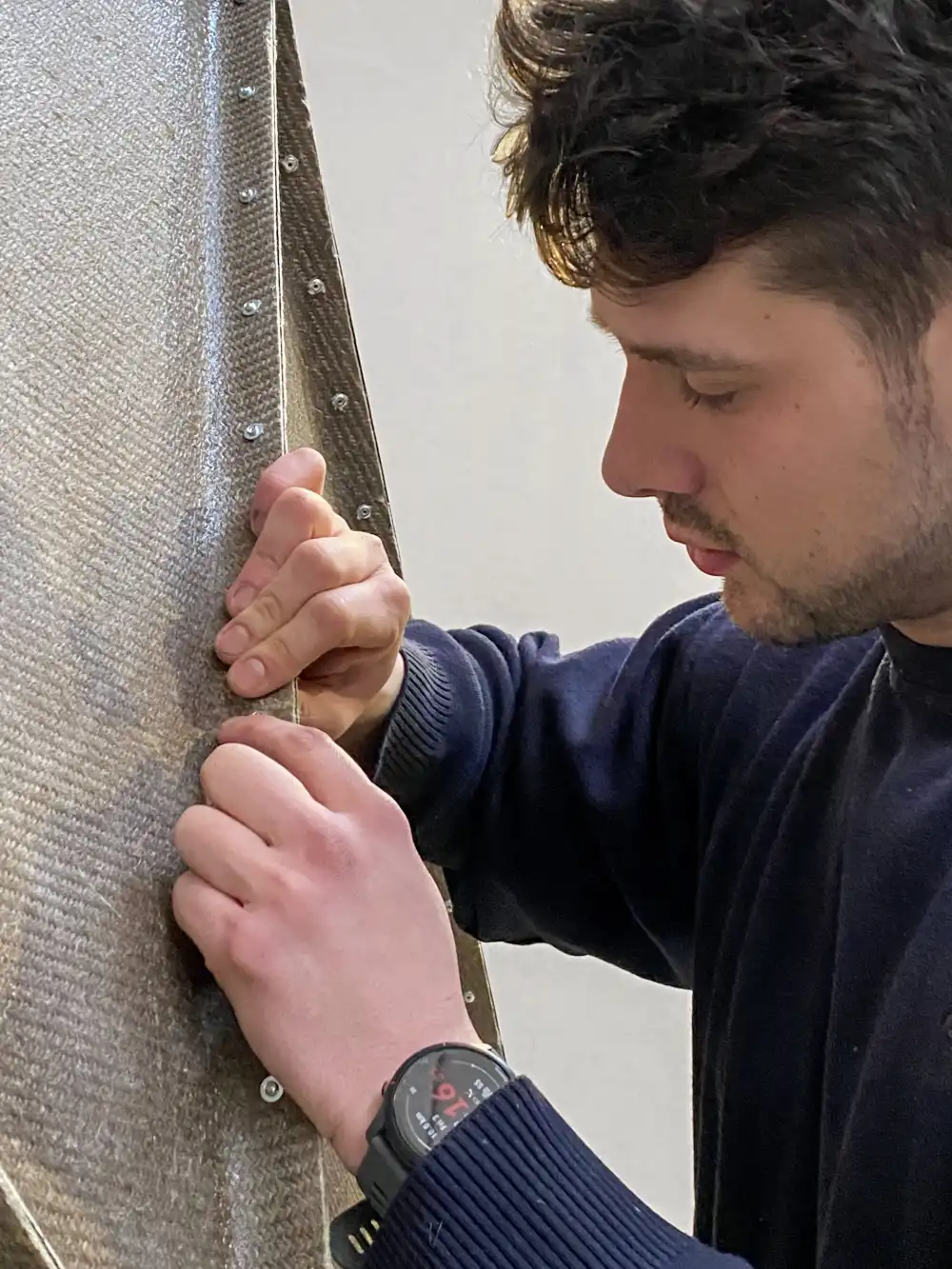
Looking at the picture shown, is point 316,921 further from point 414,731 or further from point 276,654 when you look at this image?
point 414,731

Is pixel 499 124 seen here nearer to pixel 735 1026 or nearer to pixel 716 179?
pixel 716 179

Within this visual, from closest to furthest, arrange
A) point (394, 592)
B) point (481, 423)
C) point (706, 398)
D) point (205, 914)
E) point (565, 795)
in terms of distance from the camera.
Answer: point (205, 914) < point (706, 398) < point (394, 592) < point (565, 795) < point (481, 423)

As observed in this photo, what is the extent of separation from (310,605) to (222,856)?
156 mm

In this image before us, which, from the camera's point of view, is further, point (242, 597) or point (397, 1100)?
point (242, 597)

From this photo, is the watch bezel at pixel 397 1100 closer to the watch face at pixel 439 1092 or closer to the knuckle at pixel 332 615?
the watch face at pixel 439 1092

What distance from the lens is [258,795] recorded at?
466 mm

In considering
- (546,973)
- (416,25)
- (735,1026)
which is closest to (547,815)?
(735,1026)

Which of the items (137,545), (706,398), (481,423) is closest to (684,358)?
(706,398)

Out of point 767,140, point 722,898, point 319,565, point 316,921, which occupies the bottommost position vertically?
point 722,898

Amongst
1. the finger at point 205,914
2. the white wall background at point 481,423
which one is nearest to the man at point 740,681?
the finger at point 205,914

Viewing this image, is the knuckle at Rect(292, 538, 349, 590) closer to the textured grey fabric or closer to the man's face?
the textured grey fabric

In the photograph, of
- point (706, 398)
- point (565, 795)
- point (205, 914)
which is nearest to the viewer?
point (205, 914)

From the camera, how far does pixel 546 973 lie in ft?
4.27

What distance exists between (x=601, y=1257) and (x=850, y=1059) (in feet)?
0.56
